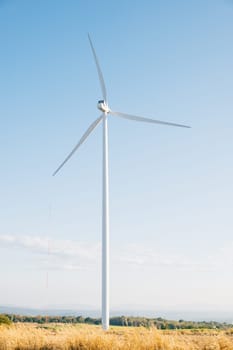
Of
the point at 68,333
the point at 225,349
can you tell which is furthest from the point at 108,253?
the point at 225,349

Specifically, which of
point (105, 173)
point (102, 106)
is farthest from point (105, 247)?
point (102, 106)

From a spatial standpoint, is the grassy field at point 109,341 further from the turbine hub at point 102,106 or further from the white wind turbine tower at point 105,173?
the turbine hub at point 102,106

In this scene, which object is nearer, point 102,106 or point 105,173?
point 105,173

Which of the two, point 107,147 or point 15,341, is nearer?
point 15,341

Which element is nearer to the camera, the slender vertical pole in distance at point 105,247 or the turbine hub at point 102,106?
the slender vertical pole in distance at point 105,247

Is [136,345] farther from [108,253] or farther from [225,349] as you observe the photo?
[108,253]

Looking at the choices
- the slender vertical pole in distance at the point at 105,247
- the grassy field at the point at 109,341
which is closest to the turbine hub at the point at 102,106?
the slender vertical pole in distance at the point at 105,247

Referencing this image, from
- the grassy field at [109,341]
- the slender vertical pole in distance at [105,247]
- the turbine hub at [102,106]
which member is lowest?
the grassy field at [109,341]

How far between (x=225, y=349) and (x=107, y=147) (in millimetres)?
21801

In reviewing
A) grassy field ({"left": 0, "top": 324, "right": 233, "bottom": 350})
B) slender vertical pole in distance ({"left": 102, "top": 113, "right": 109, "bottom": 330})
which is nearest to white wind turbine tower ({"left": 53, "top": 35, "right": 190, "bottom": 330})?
slender vertical pole in distance ({"left": 102, "top": 113, "right": 109, "bottom": 330})

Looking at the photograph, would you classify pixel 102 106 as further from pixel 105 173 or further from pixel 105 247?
pixel 105 247

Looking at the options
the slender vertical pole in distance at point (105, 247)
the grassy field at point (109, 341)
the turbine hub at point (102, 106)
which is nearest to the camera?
the grassy field at point (109, 341)

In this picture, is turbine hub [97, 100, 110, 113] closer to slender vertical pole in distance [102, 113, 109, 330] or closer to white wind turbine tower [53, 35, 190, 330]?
white wind turbine tower [53, 35, 190, 330]

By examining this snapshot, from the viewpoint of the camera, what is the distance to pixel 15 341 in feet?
67.2
